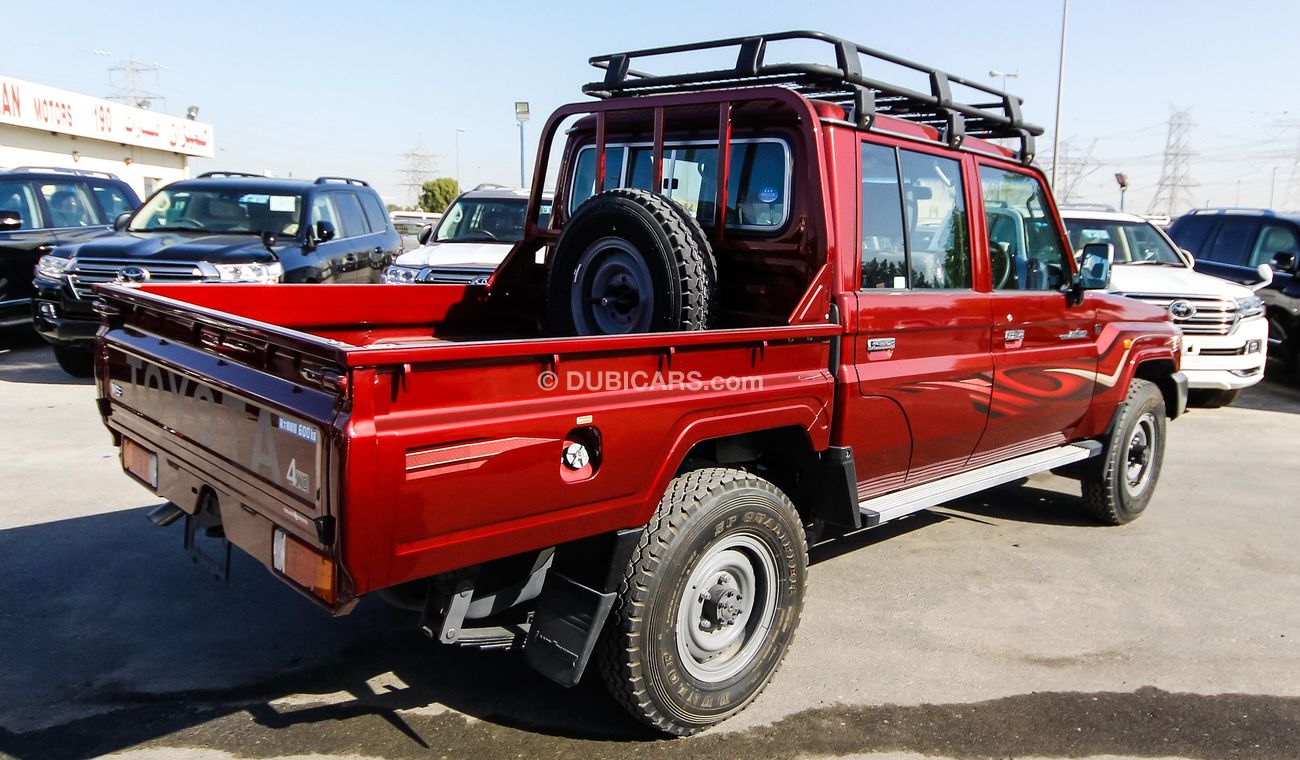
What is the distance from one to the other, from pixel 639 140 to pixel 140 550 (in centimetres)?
319

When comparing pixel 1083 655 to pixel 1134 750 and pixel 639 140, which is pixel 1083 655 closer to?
pixel 1134 750

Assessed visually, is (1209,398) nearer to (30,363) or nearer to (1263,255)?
(1263,255)

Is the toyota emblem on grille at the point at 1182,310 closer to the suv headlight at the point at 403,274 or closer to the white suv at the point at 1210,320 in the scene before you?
the white suv at the point at 1210,320

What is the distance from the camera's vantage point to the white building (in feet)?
89.4

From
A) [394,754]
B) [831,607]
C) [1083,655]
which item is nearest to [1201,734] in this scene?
[1083,655]

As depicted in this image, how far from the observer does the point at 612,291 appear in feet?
13.1

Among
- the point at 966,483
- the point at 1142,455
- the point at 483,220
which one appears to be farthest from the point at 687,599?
the point at 483,220

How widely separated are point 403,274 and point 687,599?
678cm

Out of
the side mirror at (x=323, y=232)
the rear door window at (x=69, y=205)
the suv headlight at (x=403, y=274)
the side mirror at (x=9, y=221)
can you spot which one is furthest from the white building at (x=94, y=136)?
the suv headlight at (x=403, y=274)

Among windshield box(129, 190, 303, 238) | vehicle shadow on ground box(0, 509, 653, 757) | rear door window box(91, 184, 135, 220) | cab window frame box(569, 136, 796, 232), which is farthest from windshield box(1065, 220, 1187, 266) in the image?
rear door window box(91, 184, 135, 220)

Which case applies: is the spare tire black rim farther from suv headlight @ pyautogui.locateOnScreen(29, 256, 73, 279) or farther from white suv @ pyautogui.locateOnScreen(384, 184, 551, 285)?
suv headlight @ pyautogui.locateOnScreen(29, 256, 73, 279)

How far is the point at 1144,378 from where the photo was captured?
6.22m

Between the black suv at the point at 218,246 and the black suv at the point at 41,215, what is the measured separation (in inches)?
48.1

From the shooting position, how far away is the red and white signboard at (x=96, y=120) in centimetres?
2695
